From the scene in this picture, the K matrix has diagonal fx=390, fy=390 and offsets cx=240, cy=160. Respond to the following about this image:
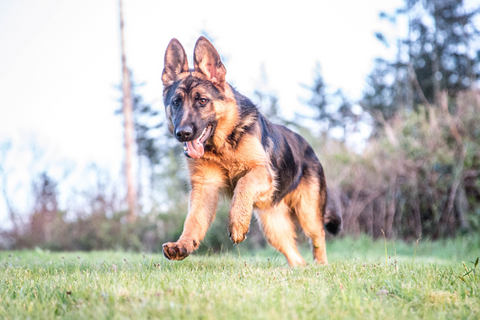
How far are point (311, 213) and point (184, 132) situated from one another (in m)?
2.54

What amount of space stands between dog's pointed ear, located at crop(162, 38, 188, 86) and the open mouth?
38.2 inches

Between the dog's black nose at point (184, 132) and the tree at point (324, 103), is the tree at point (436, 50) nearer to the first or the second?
the tree at point (324, 103)

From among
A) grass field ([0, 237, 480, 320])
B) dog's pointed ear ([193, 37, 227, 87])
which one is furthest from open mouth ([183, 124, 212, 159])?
grass field ([0, 237, 480, 320])

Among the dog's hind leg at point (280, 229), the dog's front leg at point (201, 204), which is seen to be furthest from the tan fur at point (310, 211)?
the dog's front leg at point (201, 204)

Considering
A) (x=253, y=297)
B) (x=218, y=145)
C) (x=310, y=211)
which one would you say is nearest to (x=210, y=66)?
(x=218, y=145)

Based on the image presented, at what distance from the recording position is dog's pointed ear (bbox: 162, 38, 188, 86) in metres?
4.98

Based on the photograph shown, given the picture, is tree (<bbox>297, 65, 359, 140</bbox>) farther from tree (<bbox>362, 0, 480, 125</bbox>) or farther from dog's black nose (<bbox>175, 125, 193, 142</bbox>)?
dog's black nose (<bbox>175, 125, 193, 142</bbox>)

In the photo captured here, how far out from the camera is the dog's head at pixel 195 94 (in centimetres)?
436

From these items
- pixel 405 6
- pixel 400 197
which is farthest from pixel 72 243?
pixel 405 6

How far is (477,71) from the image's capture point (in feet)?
96.2

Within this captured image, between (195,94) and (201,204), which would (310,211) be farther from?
(195,94)

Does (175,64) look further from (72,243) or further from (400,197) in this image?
(72,243)

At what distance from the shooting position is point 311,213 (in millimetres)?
5762

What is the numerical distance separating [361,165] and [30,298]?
1108cm
